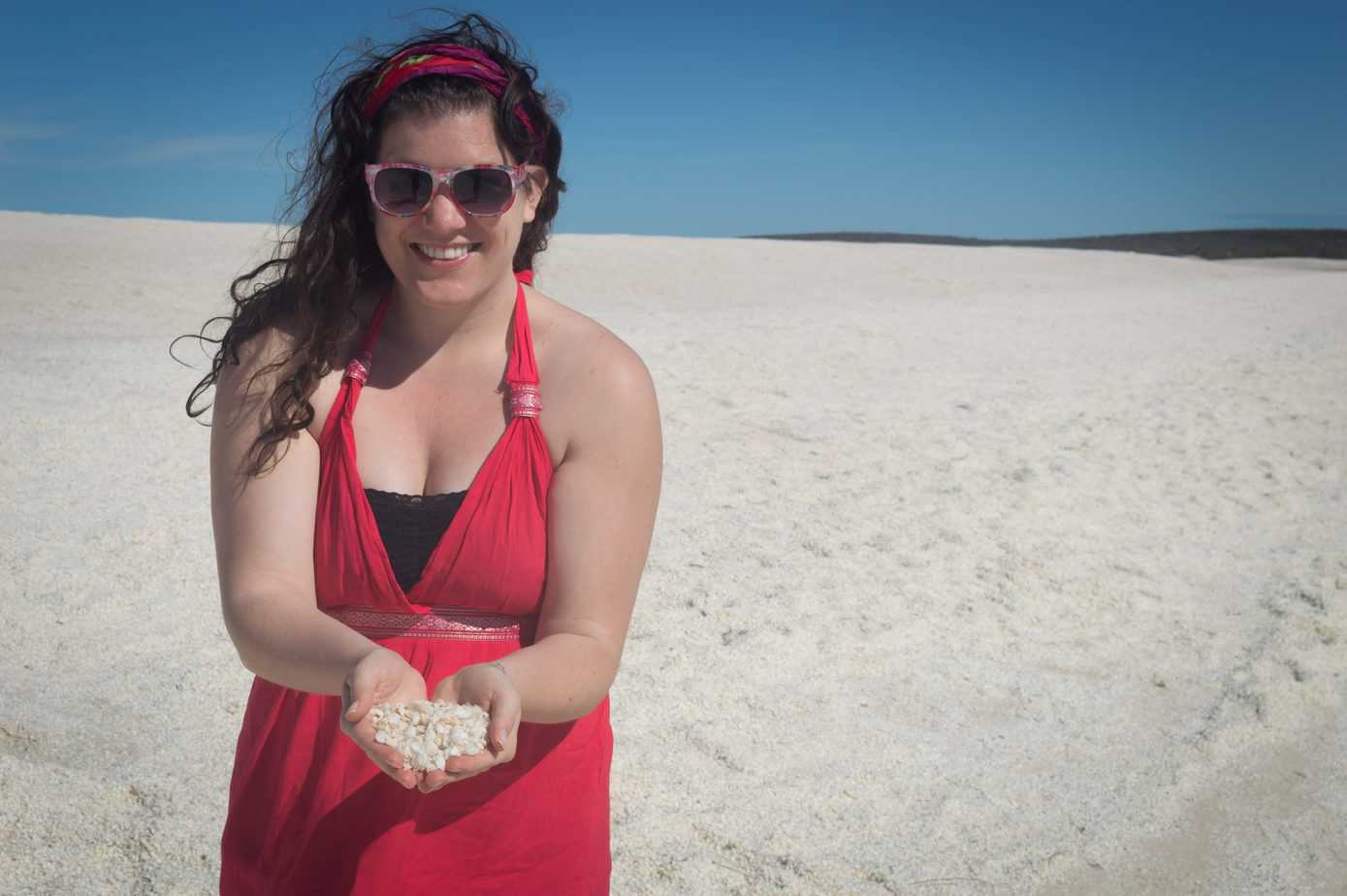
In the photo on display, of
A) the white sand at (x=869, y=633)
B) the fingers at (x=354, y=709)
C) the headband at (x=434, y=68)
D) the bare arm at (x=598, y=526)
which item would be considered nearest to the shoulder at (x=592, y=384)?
the bare arm at (x=598, y=526)

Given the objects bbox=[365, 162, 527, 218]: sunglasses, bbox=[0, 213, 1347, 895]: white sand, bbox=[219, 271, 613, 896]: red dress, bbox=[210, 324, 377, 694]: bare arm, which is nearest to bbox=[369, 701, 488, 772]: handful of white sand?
bbox=[210, 324, 377, 694]: bare arm

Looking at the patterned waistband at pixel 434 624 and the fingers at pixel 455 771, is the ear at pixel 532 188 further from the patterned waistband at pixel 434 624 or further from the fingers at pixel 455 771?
the fingers at pixel 455 771

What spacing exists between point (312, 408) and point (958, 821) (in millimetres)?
2416

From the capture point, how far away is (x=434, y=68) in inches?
65.4

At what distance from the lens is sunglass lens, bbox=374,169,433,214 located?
66.2 inches

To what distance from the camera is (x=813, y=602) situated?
188 inches

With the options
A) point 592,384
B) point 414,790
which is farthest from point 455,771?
point 592,384

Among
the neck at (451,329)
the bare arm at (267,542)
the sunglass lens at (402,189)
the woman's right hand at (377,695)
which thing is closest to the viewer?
the woman's right hand at (377,695)

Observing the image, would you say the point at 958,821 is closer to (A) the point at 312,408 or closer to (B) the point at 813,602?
(B) the point at 813,602

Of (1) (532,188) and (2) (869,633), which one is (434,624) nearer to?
(1) (532,188)

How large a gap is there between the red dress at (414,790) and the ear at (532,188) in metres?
0.28

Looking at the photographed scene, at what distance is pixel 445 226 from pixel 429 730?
2.43 ft

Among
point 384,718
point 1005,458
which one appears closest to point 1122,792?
point 384,718

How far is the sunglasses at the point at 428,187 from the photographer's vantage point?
1.68m
